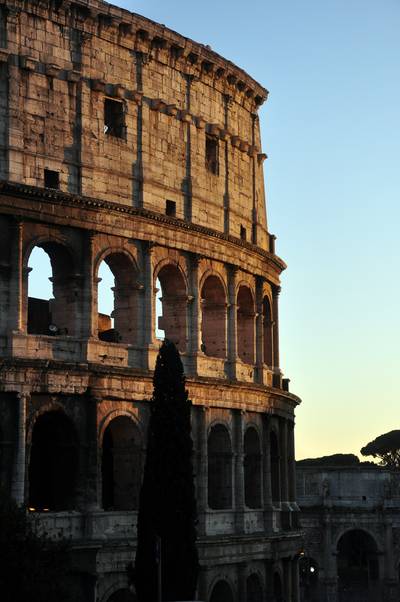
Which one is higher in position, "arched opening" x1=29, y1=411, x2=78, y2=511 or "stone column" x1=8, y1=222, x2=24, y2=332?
"stone column" x1=8, y1=222, x2=24, y2=332

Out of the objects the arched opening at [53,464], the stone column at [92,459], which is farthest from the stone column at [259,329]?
the arched opening at [53,464]

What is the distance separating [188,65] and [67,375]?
1130cm

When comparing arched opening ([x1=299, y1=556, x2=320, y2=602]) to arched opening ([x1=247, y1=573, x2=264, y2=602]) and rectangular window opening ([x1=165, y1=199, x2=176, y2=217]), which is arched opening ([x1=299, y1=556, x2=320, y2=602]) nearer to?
arched opening ([x1=247, y1=573, x2=264, y2=602])

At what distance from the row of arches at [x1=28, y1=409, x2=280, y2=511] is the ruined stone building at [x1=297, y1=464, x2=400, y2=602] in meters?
33.8

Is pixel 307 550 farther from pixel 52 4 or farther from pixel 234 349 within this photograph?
pixel 52 4

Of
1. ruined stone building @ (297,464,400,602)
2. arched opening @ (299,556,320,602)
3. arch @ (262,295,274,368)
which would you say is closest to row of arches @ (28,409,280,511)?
arch @ (262,295,274,368)

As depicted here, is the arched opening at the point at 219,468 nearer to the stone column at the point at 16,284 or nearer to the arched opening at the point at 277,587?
the arched opening at the point at 277,587

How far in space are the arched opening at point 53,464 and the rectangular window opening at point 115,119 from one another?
8.34 meters

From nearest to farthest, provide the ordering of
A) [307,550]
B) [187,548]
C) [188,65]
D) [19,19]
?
[187,548] < [19,19] < [188,65] < [307,550]

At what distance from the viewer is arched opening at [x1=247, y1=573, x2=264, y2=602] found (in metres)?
41.2

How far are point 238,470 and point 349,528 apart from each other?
35267mm

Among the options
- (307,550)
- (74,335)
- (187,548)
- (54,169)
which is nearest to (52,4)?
(54,169)

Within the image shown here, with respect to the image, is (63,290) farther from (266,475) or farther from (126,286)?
(266,475)

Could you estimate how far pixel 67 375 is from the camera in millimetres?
34750
